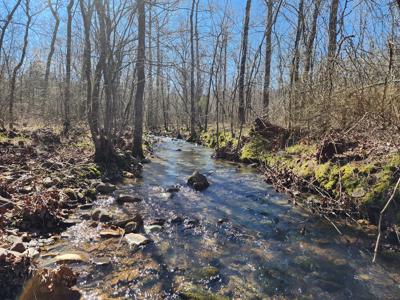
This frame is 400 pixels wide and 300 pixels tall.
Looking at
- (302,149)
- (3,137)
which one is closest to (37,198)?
(302,149)

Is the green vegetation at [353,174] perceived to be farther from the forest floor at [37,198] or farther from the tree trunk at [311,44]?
the forest floor at [37,198]

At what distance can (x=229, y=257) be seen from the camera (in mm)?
5219

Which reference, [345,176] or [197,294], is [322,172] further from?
[197,294]

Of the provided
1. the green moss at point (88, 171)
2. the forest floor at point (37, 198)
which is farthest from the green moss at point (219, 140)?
the green moss at point (88, 171)

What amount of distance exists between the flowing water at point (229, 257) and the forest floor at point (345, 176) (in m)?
0.51

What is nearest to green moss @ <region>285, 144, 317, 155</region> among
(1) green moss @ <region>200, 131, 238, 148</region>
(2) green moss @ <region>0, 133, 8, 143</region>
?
(1) green moss @ <region>200, 131, 238, 148</region>

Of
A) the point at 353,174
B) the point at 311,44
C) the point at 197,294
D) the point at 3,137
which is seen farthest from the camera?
the point at 3,137

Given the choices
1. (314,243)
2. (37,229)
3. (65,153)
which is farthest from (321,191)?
(65,153)

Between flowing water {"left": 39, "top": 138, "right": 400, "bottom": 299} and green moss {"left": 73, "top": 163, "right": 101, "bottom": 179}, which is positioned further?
green moss {"left": 73, "top": 163, "right": 101, "bottom": 179}

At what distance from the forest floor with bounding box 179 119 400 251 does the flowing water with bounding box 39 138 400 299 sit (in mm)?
506

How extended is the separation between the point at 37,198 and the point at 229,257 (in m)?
3.60

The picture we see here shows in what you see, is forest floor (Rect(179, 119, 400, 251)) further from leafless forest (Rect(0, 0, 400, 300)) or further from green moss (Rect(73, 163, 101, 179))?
green moss (Rect(73, 163, 101, 179))

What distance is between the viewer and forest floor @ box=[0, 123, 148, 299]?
13.1ft

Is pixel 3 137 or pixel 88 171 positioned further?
pixel 3 137
